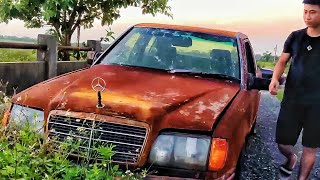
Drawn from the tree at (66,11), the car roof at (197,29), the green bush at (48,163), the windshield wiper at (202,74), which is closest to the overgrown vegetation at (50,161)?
the green bush at (48,163)

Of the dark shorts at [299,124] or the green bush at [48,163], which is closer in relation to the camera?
the green bush at [48,163]

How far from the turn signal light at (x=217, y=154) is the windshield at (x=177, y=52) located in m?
1.59

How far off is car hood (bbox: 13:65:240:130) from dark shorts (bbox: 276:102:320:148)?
589mm

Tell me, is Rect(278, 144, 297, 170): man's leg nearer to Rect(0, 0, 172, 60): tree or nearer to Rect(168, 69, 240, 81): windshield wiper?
Rect(168, 69, 240, 81): windshield wiper

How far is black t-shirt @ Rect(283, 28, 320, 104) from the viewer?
482cm

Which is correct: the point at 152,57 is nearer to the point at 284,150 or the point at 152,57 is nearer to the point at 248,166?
the point at 284,150

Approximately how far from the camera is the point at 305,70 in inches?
191

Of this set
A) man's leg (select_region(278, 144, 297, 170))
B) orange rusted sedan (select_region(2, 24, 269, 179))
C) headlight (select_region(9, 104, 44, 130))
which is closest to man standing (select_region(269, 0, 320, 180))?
man's leg (select_region(278, 144, 297, 170))

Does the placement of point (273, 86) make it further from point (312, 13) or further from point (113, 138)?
point (113, 138)

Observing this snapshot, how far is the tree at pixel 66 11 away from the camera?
15.5m

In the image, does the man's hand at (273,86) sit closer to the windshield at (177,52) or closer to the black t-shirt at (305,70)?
the black t-shirt at (305,70)

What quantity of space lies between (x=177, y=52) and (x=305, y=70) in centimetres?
128

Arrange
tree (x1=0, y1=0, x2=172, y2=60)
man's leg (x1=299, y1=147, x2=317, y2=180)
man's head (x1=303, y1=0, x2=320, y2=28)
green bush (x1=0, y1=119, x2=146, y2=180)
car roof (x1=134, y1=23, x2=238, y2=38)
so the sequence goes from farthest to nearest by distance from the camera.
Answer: tree (x1=0, y1=0, x2=172, y2=60)
car roof (x1=134, y1=23, x2=238, y2=38)
man's leg (x1=299, y1=147, x2=317, y2=180)
man's head (x1=303, y1=0, x2=320, y2=28)
green bush (x1=0, y1=119, x2=146, y2=180)

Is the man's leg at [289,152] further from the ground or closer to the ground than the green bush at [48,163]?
closer to the ground
